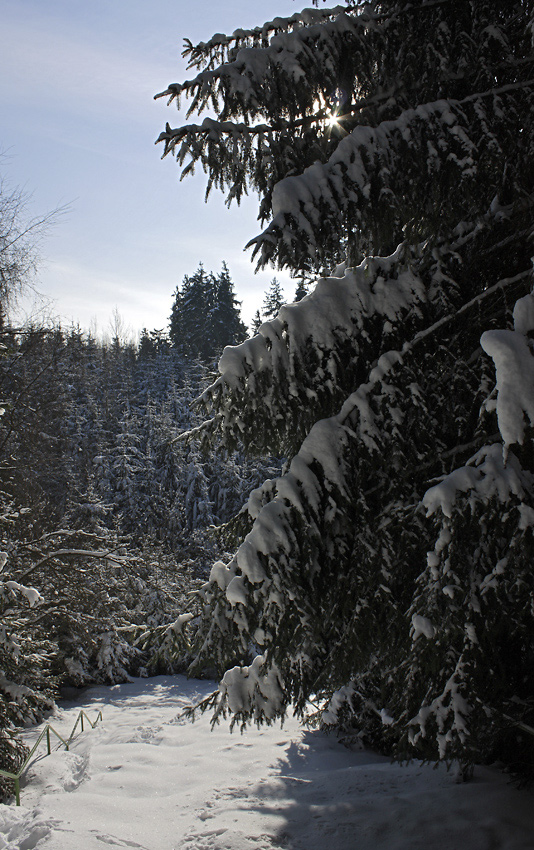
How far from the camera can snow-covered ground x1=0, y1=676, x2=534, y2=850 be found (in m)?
4.14

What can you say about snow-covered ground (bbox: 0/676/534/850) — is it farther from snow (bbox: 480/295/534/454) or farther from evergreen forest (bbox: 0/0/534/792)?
snow (bbox: 480/295/534/454)

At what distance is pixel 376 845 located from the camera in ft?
13.3

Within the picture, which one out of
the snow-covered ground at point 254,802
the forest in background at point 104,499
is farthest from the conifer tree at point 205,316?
the snow-covered ground at point 254,802

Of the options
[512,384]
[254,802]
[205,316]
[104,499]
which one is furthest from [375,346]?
[205,316]

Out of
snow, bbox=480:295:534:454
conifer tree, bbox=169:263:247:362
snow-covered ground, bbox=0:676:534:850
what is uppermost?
conifer tree, bbox=169:263:247:362

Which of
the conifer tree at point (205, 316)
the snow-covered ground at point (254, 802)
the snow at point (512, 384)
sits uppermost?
the conifer tree at point (205, 316)

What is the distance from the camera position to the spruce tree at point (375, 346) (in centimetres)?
313

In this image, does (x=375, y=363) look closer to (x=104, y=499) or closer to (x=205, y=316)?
(x=104, y=499)

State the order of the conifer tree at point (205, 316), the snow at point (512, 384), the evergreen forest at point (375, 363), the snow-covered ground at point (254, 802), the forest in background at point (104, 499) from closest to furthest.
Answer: the snow at point (512, 384) < the evergreen forest at point (375, 363) < the snow-covered ground at point (254, 802) < the forest in background at point (104, 499) < the conifer tree at point (205, 316)

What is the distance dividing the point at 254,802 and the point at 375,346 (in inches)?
185

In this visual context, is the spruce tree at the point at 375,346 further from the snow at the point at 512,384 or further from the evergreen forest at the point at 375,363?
the snow at the point at 512,384

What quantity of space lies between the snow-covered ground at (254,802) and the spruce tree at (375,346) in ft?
3.29

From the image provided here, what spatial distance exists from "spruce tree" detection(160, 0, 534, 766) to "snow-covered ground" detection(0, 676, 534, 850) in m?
1.00

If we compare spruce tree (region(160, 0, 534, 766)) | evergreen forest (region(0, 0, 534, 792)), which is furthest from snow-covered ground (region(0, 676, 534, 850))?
spruce tree (region(160, 0, 534, 766))
